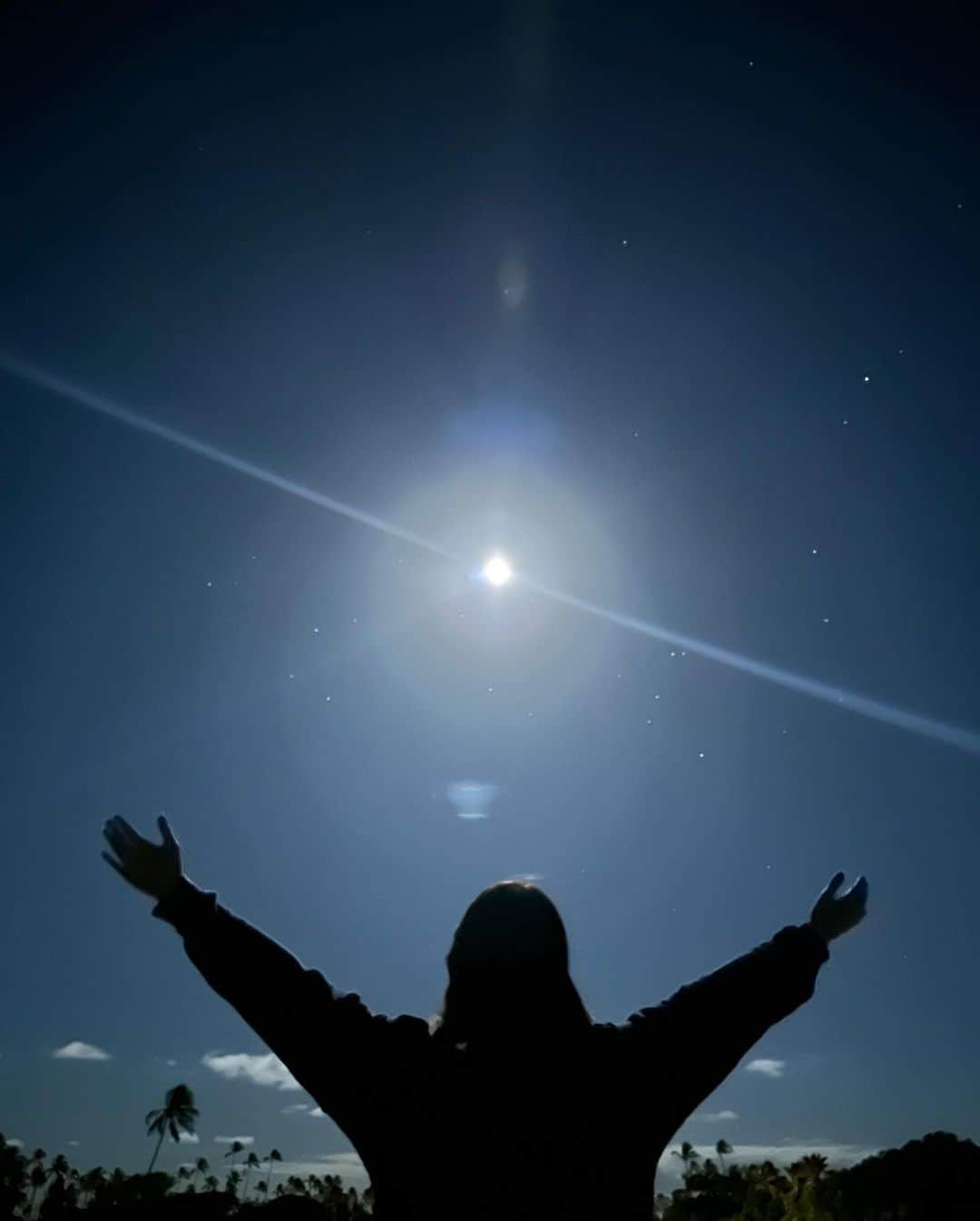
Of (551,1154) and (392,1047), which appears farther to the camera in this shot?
(392,1047)

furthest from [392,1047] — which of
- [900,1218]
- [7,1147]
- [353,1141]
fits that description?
[7,1147]

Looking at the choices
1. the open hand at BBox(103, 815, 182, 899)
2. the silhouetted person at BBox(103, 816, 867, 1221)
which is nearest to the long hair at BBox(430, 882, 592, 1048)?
the silhouetted person at BBox(103, 816, 867, 1221)

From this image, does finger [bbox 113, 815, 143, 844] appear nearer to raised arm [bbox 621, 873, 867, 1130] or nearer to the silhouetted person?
the silhouetted person

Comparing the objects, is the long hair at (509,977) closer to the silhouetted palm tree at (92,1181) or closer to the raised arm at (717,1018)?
the raised arm at (717,1018)

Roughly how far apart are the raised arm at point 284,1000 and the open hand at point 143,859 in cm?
6

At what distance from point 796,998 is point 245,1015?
156 centimetres

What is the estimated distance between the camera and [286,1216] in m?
41.7

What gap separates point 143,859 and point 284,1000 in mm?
646

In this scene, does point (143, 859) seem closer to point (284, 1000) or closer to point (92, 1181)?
point (284, 1000)

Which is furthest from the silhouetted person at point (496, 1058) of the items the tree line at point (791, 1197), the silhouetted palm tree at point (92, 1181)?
the silhouetted palm tree at point (92, 1181)

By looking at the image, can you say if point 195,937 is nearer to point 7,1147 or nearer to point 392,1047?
point 392,1047

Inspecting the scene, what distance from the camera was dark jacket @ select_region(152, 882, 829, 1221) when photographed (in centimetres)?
169

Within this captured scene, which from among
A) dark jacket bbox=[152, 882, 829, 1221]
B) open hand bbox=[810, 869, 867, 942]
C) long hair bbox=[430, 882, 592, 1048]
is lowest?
dark jacket bbox=[152, 882, 829, 1221]

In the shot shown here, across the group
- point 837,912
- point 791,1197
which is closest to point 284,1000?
point 837,912
